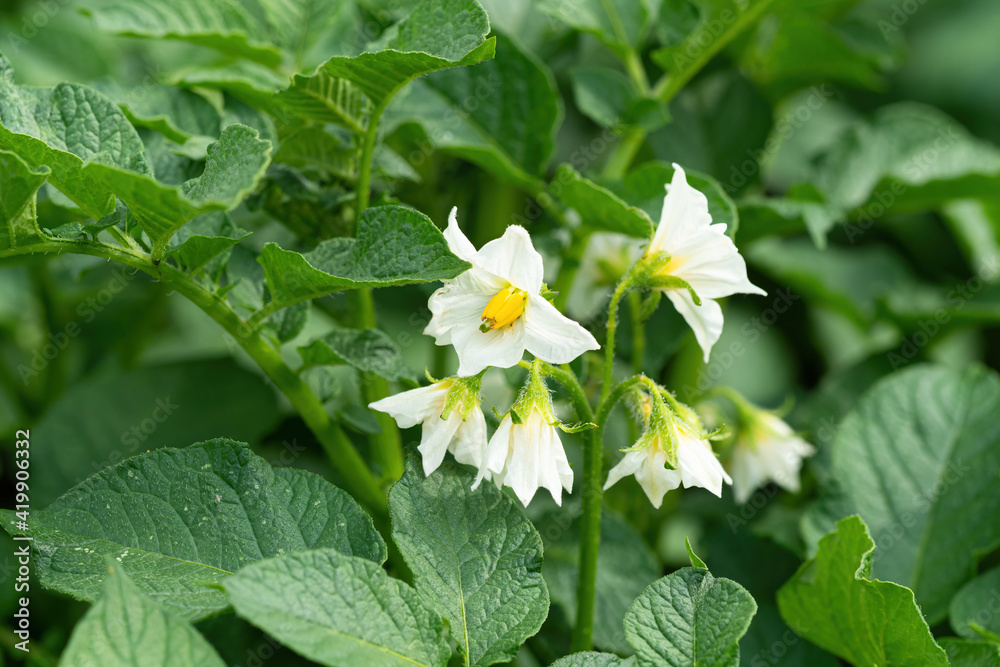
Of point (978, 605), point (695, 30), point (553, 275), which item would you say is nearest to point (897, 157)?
point (695, 30)

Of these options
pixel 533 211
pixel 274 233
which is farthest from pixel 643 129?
pixel 274 233

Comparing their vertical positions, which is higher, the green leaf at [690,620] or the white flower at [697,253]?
the white flower at [697,253]

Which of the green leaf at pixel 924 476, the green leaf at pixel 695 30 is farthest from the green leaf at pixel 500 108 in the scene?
the green leaf at pixel 924 476

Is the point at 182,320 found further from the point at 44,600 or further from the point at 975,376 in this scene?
the point at 975,376

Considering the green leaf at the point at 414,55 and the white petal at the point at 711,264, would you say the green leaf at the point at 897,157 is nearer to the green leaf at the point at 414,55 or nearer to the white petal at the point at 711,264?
the white petal at the point at 711,264

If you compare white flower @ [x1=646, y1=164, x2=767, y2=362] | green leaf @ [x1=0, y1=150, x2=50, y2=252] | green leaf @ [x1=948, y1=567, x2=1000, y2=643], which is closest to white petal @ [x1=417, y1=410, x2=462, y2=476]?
white flower @ [x1=646, y1=164, x2=767, y2=362]

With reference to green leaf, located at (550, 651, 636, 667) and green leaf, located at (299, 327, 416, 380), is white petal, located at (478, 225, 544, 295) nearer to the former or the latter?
green leaf, located at (299, 327, 416, 380)

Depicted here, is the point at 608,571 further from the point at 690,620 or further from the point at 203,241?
the point at 203,241
